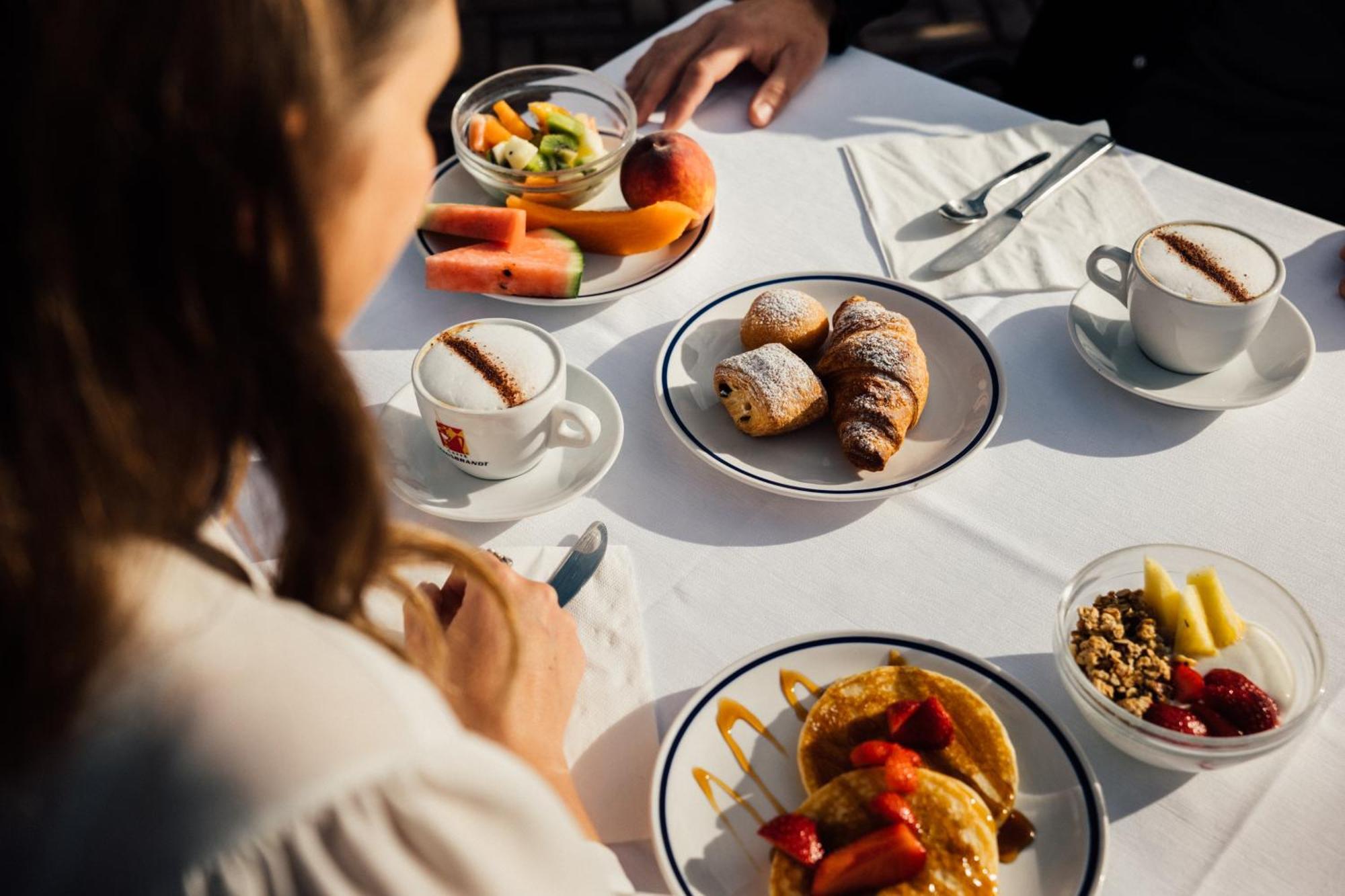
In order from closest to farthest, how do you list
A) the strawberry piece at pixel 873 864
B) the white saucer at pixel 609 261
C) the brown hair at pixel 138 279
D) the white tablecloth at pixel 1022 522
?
the brown hair at pixel 138 279
the strawberry piece at pixel 873 864
the white tablecloth at pixel 1022 522
the white saucer at pixel 609 261

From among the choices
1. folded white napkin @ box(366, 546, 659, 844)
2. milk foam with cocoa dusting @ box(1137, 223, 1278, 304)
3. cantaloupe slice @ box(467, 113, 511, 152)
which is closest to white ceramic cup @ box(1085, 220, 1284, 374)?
milk foam with cocoa dusting @ box(1137, 223, 1278, 304)

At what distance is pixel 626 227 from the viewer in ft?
4.67

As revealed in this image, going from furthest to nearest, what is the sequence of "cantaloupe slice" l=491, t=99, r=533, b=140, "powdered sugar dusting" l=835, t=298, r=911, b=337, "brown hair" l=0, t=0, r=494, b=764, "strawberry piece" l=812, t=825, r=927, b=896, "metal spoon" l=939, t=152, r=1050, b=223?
1. "cantaloupe slice" l=491, t=99, r=533, b=140
2. "metal spoon" l=939, t=152, r=1050, b=223
3. "powdered sugar dusting" l=835, t=298, r=911, b=337
4. "strawberry piece" l=812, t=825, r=927, b=896
5. "brown hair" l=0, t=0, r=494, b=764

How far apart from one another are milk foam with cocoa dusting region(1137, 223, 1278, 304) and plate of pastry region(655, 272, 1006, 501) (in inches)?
8.5

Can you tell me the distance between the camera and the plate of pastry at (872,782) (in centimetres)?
77

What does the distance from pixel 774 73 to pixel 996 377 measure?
2.51ft

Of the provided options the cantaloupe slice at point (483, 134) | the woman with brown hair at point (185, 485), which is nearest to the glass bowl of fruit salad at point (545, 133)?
the cantaloupe slice at point (483, 134)

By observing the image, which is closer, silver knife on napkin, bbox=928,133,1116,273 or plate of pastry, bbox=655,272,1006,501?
plate of pastry, bbox=655,272,1006,501

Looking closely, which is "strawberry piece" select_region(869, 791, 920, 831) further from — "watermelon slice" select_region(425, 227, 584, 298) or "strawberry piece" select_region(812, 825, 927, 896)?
"watermelon slice" select_region(425, 227, 584, 298)

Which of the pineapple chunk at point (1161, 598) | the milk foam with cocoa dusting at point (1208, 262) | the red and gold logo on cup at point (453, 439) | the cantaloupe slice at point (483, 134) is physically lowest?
the red and gold logo on cup at point (453, 439)

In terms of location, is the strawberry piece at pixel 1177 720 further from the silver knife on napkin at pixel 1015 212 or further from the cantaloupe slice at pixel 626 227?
the cantaloupe slice at pixel 626 227

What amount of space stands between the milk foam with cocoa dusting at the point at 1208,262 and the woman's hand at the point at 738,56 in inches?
26.6

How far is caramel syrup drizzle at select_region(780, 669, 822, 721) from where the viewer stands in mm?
902

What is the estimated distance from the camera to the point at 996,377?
1.20 meters
